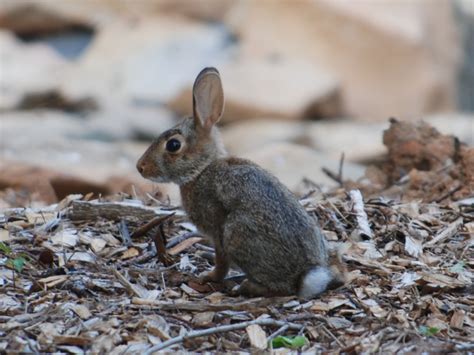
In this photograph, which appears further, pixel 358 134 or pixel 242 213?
pixel 358 134

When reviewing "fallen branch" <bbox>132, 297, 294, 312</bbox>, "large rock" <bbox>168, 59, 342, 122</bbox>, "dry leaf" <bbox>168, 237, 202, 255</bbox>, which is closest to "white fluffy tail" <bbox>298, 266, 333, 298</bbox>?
"fallen branch" <bbox>132, 297, 294, 312</bbox>

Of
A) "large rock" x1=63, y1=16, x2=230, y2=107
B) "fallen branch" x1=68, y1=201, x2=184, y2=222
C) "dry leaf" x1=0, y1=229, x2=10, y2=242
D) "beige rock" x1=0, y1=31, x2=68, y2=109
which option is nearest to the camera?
"dry leaf" x1=0, y1=229, x2=10, y2=242

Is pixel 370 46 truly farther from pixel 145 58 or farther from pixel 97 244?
pixel 97 244

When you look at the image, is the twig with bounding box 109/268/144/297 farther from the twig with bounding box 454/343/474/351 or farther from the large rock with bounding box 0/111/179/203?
the large rock with bounding box 0/111/179/203

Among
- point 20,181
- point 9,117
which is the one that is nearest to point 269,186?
point 20,181

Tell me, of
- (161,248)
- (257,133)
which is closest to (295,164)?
(257,133)

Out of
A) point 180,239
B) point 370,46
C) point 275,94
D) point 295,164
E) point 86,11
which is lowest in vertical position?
point 295,164

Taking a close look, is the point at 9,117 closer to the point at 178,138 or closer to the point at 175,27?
the point at 175,27
